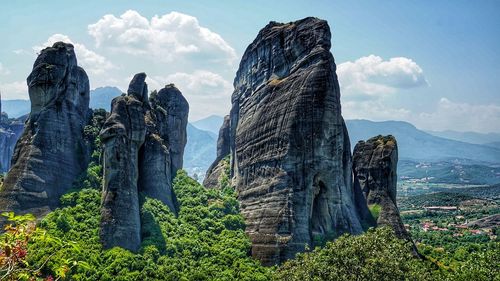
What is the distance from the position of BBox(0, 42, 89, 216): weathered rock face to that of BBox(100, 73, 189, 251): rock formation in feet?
21.5

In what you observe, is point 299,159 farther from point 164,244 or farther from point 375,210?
point 164,244

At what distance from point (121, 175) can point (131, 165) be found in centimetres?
228

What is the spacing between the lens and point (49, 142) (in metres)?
54.2

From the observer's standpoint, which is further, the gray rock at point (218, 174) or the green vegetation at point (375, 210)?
the gray rock at point (218, 174)

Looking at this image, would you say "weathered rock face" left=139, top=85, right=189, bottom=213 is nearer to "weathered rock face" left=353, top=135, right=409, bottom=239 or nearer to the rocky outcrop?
the rocky outcrop

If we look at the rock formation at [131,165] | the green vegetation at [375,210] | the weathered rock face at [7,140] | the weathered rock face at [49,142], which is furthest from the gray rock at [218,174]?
the weathered rock face at [7,140]

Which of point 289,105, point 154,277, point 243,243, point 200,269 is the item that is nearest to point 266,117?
point 289,105

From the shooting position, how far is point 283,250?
175 ft

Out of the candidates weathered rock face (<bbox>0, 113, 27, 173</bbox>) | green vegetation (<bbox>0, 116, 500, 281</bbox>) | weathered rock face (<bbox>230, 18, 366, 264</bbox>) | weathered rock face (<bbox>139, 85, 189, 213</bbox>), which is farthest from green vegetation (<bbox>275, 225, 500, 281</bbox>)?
weathered rock face (<bbox>0, 113, 27, 173</bbox>)

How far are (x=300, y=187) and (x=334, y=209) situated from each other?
209 inches

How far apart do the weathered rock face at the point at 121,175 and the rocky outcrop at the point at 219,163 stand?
1187 inches

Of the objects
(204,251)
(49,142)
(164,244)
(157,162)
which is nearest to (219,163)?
(157,162)

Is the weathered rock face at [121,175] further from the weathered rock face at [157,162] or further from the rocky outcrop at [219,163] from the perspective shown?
the rocky outcrop at [219,163]

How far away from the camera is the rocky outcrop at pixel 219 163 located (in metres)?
83.9
